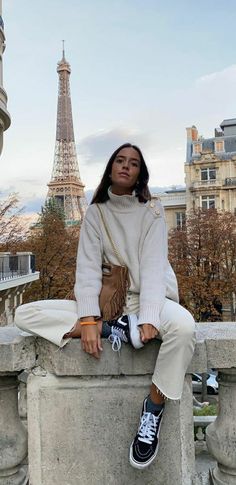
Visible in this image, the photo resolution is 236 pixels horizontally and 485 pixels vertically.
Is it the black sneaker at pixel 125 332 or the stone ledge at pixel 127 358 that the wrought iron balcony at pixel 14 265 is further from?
the black sneaker at pixel 125 332

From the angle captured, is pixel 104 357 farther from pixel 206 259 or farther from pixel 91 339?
pixel 206 259

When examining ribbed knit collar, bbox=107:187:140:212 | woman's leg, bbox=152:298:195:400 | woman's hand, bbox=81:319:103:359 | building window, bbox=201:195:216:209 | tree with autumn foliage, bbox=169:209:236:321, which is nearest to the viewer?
woman's leg, bbox=152:298:195:400

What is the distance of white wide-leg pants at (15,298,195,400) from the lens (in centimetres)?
210

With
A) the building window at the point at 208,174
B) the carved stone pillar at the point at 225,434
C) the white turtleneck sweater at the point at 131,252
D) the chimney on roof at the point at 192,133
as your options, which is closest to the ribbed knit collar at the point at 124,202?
the white turtleneck sweater at the point at 131,252

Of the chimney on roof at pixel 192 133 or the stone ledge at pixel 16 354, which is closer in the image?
the stone ledge at pixel 16 354

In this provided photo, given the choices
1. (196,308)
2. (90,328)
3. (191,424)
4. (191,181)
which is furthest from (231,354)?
(191,181)

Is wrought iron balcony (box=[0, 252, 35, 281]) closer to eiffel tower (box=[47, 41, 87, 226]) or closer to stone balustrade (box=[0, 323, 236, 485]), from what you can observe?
stone balustrade (box=[0, 323, 236, 485])

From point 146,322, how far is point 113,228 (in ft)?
1.87

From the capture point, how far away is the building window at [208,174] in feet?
139

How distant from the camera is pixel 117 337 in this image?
2.22 metres

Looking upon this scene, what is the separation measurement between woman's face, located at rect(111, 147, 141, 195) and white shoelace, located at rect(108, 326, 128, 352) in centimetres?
78

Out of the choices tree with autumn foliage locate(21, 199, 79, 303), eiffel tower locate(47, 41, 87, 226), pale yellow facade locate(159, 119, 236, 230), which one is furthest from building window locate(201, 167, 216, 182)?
eiffel tower locate(47, 41, 87, 226)

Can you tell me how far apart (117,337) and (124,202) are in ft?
2.45

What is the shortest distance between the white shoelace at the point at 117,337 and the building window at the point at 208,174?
41124 mm
